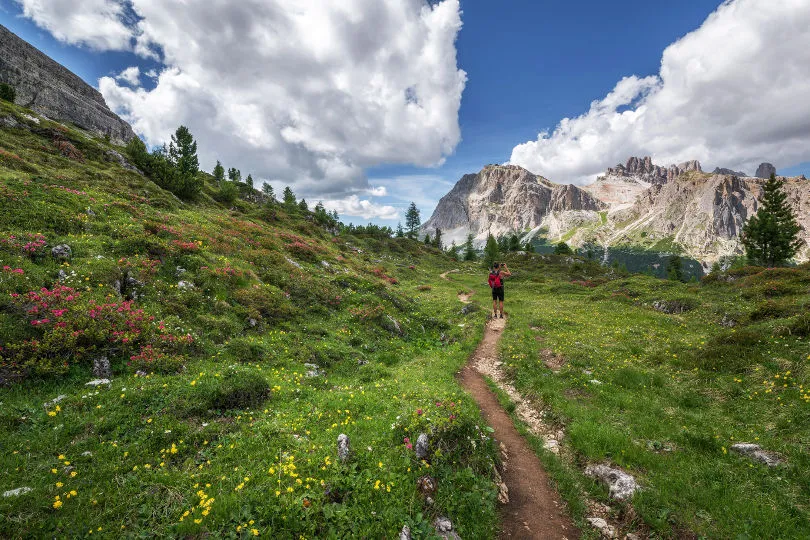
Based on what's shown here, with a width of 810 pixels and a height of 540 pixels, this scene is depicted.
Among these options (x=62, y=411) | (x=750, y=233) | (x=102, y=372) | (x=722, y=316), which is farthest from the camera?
(x=750, y=233)

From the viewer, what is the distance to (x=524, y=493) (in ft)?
A: 29.8

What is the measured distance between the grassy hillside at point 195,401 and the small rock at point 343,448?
0.49 feet

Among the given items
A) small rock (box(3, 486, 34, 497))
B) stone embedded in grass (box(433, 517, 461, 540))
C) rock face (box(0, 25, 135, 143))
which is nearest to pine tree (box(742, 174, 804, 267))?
stone embedded in grass (box(433, 517, 461, 540))

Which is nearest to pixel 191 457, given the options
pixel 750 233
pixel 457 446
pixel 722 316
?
pixel 457 446

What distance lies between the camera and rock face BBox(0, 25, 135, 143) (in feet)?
406

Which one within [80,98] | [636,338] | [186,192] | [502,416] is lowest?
[502,416]

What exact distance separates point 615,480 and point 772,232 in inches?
3347

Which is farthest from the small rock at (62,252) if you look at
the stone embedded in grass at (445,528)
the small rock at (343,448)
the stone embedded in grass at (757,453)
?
the stone embedded in grass at (757,453)

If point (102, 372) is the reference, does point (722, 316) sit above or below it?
above

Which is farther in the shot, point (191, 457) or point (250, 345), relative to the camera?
point (250, 345)

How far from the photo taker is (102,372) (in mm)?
11000

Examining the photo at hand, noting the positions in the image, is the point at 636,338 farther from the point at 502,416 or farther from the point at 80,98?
the point at 80,98

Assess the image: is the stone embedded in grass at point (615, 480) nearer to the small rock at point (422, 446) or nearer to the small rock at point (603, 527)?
the small rock at point (603, 527)

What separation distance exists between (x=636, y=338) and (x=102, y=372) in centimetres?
2642
